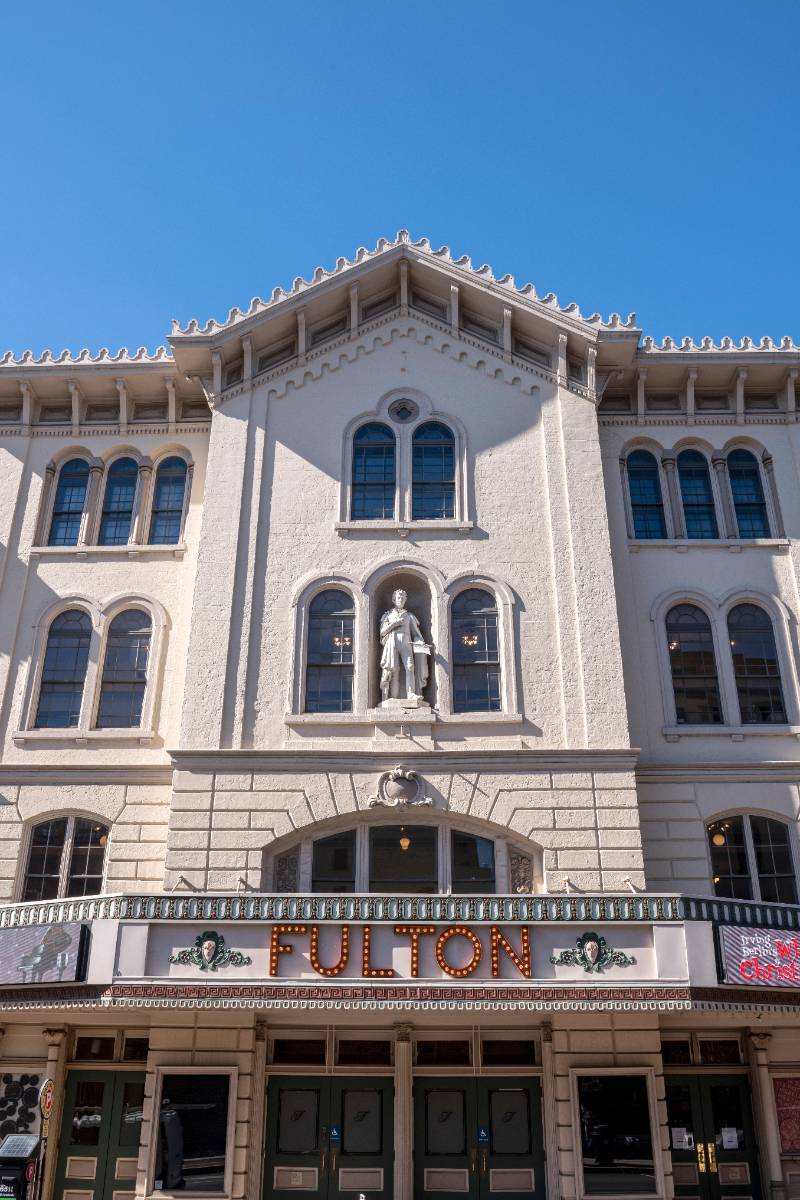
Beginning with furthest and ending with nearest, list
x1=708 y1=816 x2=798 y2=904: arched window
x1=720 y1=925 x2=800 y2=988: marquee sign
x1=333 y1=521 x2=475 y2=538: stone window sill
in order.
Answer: x1=333 y1=521 x2=475 y2=538: stone window sill < x1=708 y1=816 x2=798 y2=904: arched window < x1=720 y1=925 x2=800 y2=988: marquee sign

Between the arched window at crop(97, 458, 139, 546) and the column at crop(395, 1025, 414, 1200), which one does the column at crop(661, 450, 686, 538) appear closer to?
the column at crop(395, 1025, 414, 1200)

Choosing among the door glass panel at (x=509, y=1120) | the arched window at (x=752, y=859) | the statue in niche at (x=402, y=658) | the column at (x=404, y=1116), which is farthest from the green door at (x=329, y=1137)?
the arched window at (x=752, y=859)

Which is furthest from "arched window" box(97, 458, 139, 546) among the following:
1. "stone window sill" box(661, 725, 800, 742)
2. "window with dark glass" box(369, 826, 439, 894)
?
"stone window sill" box(661, 725, 800, 742)

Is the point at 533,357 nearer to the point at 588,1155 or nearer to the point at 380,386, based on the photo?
the point at 380,386

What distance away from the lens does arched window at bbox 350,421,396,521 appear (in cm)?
2156

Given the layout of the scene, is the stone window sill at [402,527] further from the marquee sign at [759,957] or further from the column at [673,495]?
the marquee sign at [759,957]

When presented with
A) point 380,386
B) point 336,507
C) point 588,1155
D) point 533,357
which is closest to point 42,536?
point 336,507

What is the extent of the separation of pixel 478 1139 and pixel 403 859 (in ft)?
15.8

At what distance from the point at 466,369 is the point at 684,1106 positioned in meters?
15.3

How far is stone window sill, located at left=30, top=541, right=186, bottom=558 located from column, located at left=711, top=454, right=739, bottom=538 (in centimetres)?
1182

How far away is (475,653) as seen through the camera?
19.9 meters

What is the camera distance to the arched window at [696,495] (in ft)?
72.9

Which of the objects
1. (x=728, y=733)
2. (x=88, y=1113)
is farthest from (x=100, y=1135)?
(x=728, y=733)

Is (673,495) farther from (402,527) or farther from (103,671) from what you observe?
(103,671)
